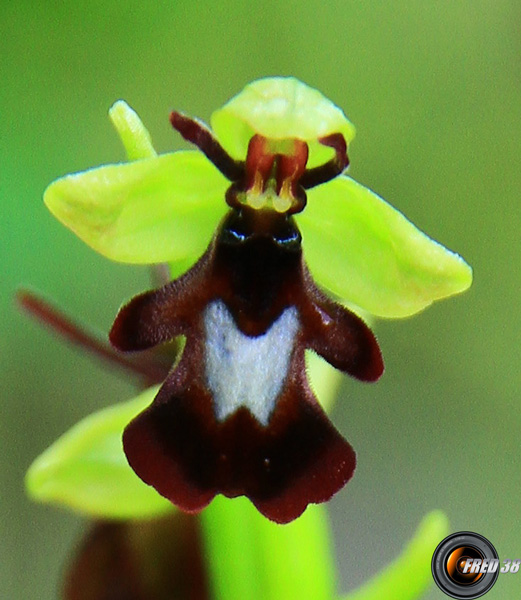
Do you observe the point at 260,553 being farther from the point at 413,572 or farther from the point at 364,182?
the point at 364,182

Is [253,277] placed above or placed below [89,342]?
above

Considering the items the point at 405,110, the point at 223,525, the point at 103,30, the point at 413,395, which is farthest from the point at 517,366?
the point at 223,525

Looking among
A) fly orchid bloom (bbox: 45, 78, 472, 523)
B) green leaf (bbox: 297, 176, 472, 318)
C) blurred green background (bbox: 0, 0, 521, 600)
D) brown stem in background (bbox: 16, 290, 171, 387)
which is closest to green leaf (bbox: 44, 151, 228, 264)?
fly orchid bloom (bbox: 45, 78, 472, 523)

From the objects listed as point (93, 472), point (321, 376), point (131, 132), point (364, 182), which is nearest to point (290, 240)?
point (131, 132)

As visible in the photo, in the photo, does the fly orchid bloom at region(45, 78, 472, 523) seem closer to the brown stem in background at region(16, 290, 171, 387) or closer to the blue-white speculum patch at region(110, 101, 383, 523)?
the blue-white speculum patch at region(110, 101, 383, 523)

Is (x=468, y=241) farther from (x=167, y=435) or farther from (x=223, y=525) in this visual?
(x=167, y=435)

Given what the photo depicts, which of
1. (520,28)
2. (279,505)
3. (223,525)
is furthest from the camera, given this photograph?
(520,28)

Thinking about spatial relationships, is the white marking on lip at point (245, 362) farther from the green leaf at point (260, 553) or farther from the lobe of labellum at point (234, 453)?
the green leaf at point (260, 553)
